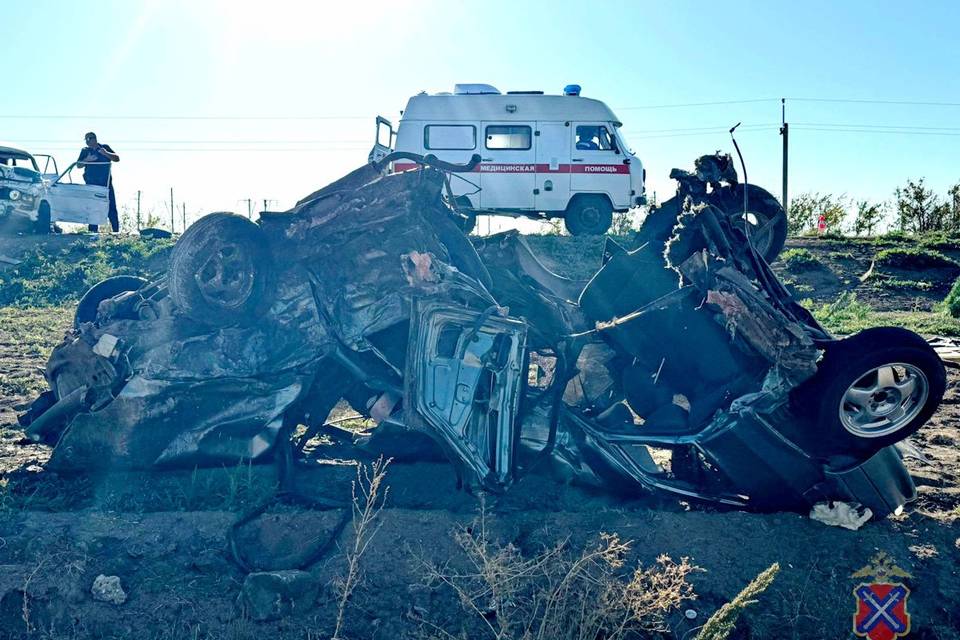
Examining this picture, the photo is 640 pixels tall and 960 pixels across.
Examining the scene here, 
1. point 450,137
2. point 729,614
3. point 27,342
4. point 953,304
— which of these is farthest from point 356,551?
point 450,137

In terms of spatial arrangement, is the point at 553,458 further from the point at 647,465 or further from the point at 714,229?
the point at 714,229

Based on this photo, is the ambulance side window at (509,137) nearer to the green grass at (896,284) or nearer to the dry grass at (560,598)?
the green grass at (896,284)

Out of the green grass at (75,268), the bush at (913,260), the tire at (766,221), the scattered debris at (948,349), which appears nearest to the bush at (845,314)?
the scattered debris at (948,349)

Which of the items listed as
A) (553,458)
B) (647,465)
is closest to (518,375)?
(553,458)

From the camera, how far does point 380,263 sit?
4477mm

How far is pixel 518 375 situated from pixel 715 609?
4.94 ft

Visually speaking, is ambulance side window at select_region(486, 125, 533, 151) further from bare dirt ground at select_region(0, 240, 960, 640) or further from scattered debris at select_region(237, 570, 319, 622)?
scattered debris at select_region(237, 570, 319, 622)

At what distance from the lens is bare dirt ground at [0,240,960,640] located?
3.10 metres

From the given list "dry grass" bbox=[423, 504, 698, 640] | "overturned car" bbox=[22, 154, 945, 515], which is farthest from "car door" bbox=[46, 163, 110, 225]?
"dry grass" bbox=[423, 504, 698, 640]

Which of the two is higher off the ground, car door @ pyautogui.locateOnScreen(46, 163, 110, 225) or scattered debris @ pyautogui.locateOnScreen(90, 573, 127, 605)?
car door @ pyautogui.locateOnScreen(46, 163, 110, 225)

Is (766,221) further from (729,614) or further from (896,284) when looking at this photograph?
(896,284)

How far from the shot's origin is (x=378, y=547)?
3.63 m

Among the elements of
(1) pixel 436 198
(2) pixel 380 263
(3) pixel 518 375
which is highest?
(1) pixel 436 198

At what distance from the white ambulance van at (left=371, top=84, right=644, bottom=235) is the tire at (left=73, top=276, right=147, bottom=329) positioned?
819cm
